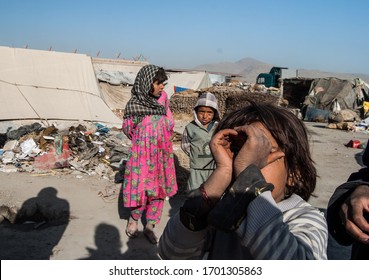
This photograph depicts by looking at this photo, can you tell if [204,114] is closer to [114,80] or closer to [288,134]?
[288,134]

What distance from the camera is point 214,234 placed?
1.28 meters

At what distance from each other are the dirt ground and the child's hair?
1797 millimetres

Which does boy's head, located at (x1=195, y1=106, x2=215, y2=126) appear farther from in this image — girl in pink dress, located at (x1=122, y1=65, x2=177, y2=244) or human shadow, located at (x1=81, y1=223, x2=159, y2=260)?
human shadow, located at (x1=81, y1=223, x2=159, y2=260)

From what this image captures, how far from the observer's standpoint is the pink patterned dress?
12.5 feet

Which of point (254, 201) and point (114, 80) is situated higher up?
point (254, 201)

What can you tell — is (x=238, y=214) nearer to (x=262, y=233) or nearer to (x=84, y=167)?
(x=262, y=233)

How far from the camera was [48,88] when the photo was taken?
11.5 metres

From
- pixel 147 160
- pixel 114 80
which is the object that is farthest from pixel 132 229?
pixel 114 80

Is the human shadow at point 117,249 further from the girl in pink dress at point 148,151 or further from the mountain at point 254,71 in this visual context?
the mountain at point 254,71

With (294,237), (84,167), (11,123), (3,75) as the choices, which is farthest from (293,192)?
(3,75)

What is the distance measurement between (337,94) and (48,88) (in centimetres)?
1422

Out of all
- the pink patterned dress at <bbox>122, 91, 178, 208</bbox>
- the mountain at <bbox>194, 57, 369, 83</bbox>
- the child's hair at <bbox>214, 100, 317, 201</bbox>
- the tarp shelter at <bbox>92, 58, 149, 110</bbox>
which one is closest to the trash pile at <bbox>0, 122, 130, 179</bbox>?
the pink patterned dress at <bbox>122, 91, 178, 208</bbox>

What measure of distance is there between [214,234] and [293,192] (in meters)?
0.34

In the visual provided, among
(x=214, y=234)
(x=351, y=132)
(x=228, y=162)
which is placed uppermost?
(x=228, y=162)
